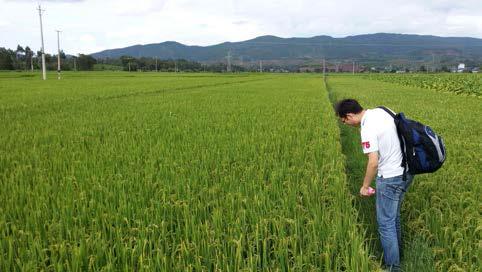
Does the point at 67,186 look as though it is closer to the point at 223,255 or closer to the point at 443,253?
the point at 223,255

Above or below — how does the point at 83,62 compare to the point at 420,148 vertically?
above

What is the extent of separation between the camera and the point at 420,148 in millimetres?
3197

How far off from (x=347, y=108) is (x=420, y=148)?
24.7 inches

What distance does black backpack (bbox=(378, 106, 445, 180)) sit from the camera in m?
3.16

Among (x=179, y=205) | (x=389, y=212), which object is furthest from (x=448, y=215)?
(x=179, y=205)

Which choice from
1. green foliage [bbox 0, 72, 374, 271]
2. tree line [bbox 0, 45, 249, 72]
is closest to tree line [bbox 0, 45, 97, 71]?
tree line [bbox 0, 45, 249, 72]

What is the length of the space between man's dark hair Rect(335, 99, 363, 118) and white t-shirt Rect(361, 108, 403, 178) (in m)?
0.08

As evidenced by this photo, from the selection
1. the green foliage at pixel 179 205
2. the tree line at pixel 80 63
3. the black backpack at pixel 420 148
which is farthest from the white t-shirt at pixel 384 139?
the tree line at pixel 80 63

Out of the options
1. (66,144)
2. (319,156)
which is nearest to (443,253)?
(319,156)

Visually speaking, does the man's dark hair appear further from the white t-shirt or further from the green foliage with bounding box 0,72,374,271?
the green foliage with bounding box 0,72,374,271

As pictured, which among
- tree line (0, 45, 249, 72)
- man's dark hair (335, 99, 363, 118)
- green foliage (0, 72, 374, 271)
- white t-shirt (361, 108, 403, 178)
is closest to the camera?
green foliage (0, 72, 374, 271)

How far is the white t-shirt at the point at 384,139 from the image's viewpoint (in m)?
3.29

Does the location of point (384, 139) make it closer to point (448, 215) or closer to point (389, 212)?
point (389, 212)

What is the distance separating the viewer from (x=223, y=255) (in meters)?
2.46
